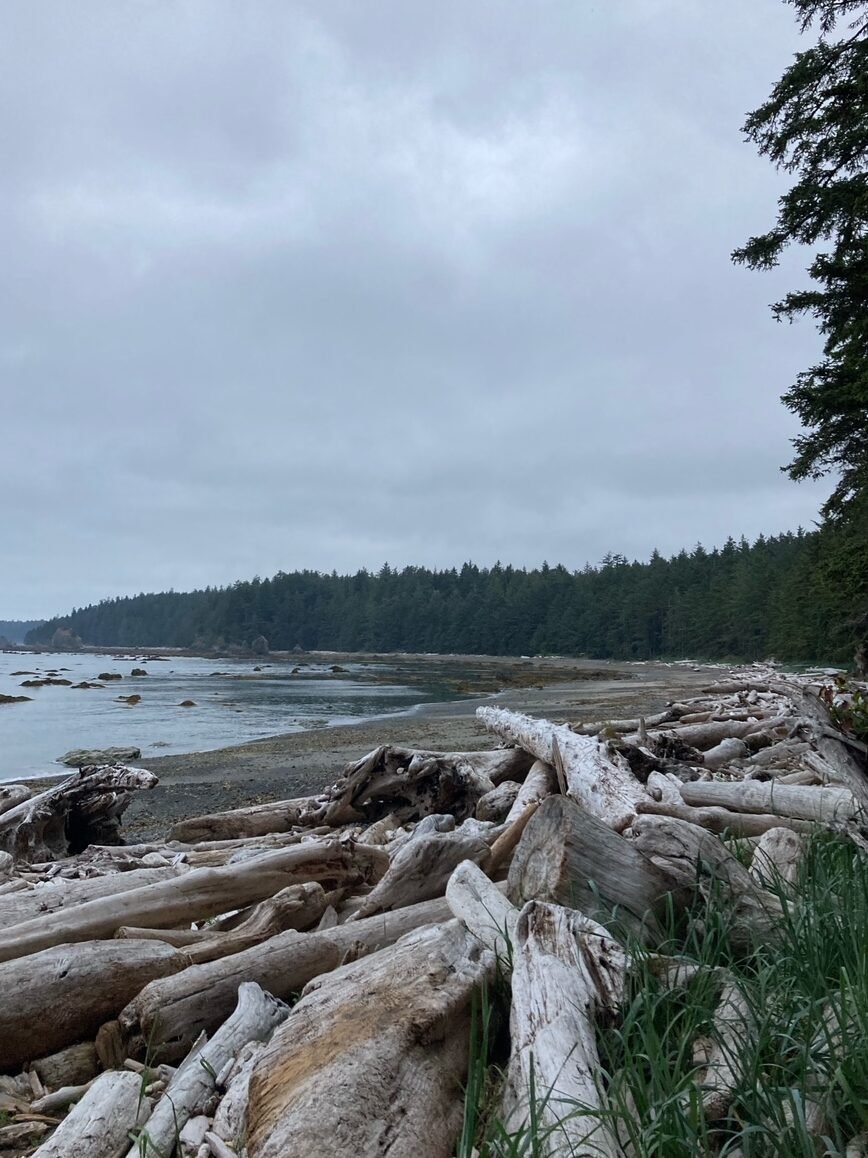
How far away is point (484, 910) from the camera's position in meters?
2.72

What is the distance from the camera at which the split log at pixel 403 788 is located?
6.43 m

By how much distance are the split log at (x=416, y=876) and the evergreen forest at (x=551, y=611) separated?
44.6 feet

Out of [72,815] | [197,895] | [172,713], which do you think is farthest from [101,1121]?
[172,713]

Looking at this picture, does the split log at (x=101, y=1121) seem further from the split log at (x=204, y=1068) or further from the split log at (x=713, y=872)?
the split log at (x=713, y=872)

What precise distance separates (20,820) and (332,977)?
17.3ft

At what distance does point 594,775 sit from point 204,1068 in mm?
3197

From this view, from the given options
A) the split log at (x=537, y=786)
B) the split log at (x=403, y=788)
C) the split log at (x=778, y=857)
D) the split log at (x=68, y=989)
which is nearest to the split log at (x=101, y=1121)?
the split log at (x=68, y=989)

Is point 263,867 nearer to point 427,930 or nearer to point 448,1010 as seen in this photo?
point 427,930

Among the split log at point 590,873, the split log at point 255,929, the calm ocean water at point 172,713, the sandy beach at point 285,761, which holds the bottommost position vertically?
the calm ocean water at point 172,713

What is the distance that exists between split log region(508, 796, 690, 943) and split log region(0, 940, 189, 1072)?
1526 mm

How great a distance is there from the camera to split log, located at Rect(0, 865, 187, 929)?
369 centimetres

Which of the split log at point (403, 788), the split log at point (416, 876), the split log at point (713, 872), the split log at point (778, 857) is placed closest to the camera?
the split log at point (713, 872)

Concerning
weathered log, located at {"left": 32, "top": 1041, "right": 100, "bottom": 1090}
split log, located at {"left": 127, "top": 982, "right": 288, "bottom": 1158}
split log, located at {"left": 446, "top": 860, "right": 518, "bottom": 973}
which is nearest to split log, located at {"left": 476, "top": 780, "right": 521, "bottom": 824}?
split log, located at {"left": 446, "top": 860, "right": 518, "bottom": 973}

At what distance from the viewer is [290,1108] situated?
1774mm
